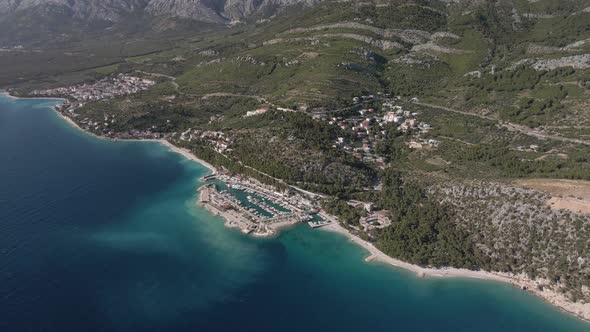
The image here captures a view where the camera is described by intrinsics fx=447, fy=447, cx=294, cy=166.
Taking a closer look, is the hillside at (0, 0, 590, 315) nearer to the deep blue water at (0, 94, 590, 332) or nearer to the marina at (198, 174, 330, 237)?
the marina at (198, 174, 330, 237)

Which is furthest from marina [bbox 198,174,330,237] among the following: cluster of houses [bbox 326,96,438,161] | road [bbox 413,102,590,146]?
road [bbox 413,102,590,146]

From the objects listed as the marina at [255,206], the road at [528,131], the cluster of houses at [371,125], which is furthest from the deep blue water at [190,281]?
the road at [528,131]

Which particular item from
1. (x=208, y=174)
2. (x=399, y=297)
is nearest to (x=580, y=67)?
(x=399, y=297)

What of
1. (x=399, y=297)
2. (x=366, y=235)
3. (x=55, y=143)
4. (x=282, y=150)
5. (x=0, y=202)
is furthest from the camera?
(x=55, y=143)

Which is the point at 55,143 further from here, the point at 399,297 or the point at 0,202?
the point at 399,297

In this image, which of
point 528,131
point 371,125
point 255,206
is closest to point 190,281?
point 255,206

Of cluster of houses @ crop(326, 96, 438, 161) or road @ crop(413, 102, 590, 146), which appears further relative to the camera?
cluster of houses @ crop(326, 96, 438, 161)
